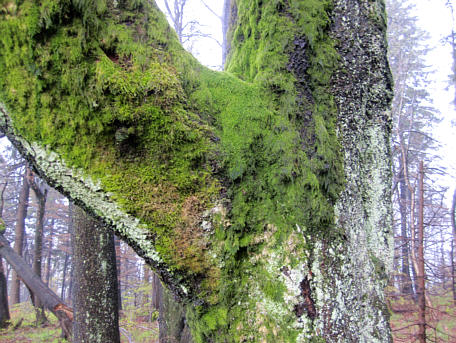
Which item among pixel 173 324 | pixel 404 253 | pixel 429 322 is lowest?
pixel 429 322

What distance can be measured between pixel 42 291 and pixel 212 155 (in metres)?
5.77

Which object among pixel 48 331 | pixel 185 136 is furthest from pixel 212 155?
pixel 48 331

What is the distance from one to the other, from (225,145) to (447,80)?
22.6 metres

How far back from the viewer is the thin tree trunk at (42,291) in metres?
4.91

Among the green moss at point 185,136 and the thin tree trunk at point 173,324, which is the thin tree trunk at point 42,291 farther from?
the green moss at point 185,136

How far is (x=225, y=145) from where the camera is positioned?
139 cm

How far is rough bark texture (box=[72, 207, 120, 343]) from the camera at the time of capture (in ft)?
11.6

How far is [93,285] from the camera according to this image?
359 centimetres

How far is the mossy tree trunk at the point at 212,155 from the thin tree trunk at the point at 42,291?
4.71 m

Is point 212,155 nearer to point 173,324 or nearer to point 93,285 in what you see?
point 173,324

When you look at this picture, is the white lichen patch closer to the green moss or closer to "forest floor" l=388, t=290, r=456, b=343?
the green moss

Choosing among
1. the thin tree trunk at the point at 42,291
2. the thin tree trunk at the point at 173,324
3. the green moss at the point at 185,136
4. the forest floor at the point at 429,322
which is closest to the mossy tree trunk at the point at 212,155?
the green moss at the point at 185,136

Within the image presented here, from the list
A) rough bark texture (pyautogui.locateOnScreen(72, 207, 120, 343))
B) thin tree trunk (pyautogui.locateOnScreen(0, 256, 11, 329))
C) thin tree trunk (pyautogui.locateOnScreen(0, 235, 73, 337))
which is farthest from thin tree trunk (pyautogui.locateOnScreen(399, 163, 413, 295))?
thin tree trunk (pyautogui.locateOnScreen(0, 256, 11, 329))

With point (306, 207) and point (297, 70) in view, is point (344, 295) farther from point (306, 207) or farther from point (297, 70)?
point (297, 70)
